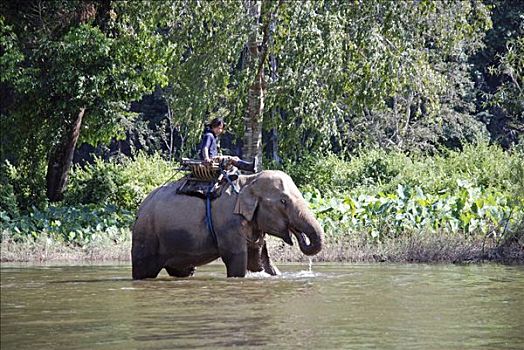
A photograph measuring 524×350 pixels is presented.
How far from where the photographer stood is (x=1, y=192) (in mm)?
26938

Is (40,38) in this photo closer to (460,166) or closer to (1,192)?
(1,192)

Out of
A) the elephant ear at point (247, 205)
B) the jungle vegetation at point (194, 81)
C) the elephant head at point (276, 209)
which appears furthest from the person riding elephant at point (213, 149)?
the jungle vegetation at point (194, 81)

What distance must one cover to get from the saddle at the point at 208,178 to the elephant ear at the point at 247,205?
358 millimetres

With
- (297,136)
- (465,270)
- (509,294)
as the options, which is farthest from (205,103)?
(509,294)

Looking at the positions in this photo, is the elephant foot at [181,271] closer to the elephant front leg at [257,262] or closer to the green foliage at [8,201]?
the elephant front leg at [257,262]

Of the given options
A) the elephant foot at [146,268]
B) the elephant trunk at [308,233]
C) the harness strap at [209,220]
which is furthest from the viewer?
the elephant foot at [146,268]

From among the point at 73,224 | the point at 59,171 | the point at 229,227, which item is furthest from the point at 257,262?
the point at 59,171

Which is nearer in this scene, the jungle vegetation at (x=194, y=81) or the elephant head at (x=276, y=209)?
the elephant head at (x=276, y=209)

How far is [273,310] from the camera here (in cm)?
1182

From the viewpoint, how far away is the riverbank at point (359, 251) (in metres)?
19.4

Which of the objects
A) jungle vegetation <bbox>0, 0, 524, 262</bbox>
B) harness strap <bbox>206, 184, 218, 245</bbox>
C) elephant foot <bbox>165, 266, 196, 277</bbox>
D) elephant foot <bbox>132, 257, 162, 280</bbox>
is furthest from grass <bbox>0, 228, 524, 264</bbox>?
harness strap <bbox>206, 184, 218, 245</bbox>

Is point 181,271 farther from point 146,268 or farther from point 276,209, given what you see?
point 276,209

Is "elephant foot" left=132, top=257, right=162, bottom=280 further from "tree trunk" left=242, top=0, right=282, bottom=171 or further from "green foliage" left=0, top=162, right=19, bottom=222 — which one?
"tree trunk" left=242, top=0, right=282, bottom=171

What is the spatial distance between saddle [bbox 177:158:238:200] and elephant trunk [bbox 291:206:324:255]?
110cm
